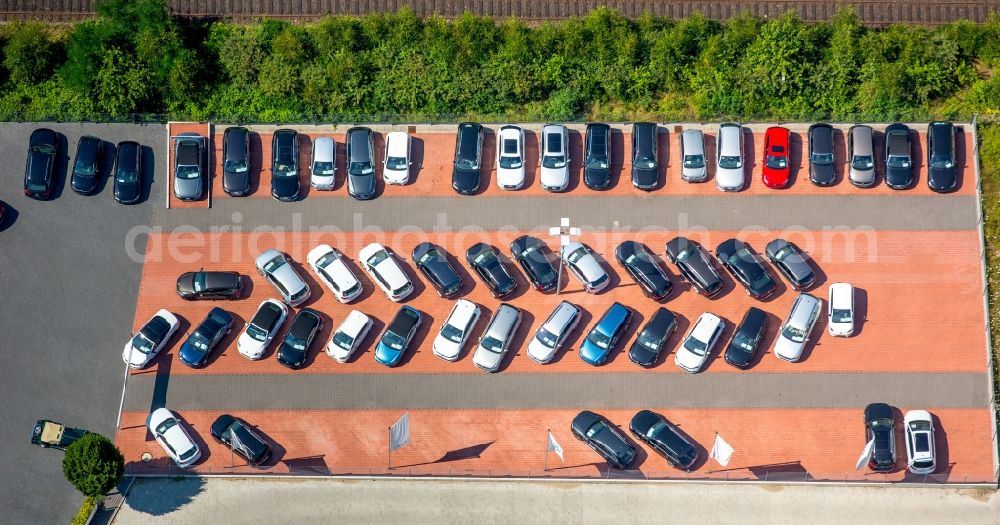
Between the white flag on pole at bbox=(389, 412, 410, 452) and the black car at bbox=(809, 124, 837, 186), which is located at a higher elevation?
the black car at bbox=(809, 124, 837, 186)

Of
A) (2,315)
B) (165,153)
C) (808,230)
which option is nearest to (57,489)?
(2,315)

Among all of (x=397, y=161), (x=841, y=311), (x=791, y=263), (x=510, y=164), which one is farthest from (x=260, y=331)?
(x=841, y=311)

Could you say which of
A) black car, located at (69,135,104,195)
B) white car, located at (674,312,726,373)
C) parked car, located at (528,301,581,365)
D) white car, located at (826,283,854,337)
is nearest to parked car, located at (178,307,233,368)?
black car, located at (69,135,104,195)

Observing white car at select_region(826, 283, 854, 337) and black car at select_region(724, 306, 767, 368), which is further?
white car at select_region(826, 283, 854, 337)

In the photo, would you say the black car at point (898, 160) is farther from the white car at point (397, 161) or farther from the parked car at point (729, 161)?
the white car at point (397, 161)

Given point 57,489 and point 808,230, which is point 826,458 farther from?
point 57,489

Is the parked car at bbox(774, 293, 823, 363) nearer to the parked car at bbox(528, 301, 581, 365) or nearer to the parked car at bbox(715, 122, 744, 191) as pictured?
the parked car at bbox(715, 122, 744, 191)
